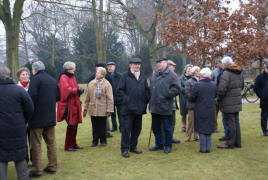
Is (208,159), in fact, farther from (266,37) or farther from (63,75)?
(266,37)

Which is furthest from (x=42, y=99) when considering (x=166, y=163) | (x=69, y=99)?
(x=166, y=163)

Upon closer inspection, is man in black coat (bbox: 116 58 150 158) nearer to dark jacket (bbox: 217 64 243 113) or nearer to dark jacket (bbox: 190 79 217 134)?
dark jacket (bbox: 190 79 217 134)

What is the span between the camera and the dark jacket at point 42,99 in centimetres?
473

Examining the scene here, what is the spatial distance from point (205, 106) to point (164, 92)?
3.13ft

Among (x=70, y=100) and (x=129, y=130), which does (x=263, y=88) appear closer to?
(x=129, y=130)

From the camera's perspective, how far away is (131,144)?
249 inches

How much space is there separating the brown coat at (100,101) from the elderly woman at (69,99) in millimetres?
470

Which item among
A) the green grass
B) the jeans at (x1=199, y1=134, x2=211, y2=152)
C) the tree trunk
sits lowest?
the green grass

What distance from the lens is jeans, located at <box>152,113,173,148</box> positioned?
20.2 feet

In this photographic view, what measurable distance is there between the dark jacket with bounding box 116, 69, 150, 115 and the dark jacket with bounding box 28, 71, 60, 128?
5.14ft

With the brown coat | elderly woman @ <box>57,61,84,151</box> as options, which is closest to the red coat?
elderly woman @ <box>57,61,84,151</box>

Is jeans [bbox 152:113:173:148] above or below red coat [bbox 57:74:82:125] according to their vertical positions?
below

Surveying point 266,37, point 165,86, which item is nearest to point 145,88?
point 165,86

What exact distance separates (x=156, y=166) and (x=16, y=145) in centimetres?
254
